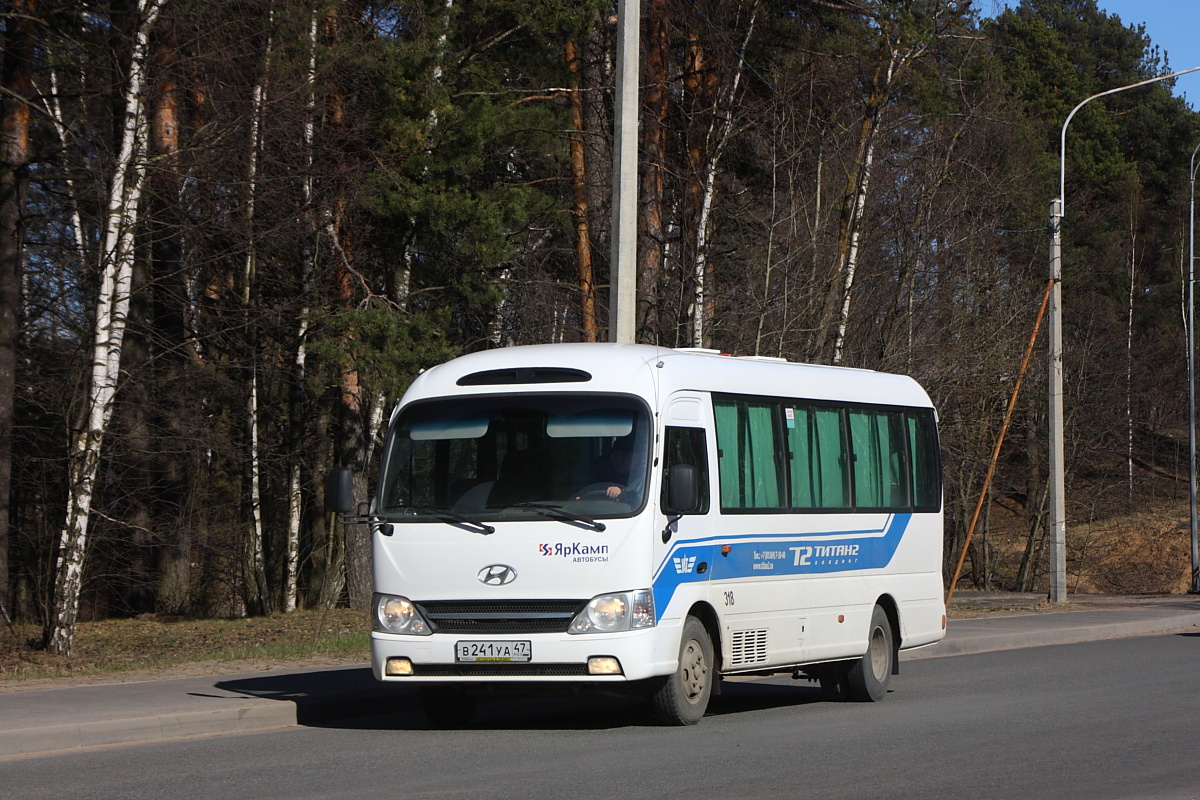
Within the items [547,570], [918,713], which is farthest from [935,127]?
[547,570]

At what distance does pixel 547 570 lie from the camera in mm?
10992

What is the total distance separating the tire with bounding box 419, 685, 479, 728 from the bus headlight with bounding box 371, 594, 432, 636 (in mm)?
745

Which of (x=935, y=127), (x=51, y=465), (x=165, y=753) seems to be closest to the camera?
(x=165, y=753)

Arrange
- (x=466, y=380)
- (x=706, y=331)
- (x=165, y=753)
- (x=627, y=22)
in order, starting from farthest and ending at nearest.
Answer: (x=706, y=331), (x=627, y=22), (x=466, y=380), (x=165, y=753)

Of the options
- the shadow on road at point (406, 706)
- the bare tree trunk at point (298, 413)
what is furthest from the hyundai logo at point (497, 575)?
the bare tree trunk at point (298, 413)

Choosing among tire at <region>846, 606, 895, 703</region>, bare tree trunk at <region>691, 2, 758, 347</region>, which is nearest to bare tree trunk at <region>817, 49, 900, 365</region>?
bare tree trunk at <region>691, 2, 758, 347</region>

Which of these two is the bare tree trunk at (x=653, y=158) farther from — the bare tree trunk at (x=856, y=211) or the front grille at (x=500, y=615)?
the front grille at (x=500, y=615)

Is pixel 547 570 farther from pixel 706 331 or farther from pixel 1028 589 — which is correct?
pixel 1028 589

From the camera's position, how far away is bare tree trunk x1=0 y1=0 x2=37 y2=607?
19984 millimetres

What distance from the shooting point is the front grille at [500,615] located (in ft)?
36.0

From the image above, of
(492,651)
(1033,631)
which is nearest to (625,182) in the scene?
(492,651)

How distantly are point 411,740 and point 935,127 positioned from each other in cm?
2378

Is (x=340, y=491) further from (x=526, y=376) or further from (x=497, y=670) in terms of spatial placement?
(x=497, y=670)

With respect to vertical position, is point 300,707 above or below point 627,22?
below
